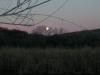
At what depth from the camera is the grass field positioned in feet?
31.3

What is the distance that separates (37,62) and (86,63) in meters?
1.84

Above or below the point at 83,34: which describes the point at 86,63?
below

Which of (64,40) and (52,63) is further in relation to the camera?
(64,40)

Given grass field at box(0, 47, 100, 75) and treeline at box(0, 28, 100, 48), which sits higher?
treeline at box(0, 28, 100, 48)

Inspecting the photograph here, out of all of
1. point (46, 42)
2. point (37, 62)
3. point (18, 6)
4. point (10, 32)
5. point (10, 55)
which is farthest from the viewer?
point (10, 32)

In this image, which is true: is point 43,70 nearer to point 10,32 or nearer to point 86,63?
point 86,63

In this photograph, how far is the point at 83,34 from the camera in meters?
12.9

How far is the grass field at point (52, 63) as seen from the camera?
9.54m

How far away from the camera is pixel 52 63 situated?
9867mm

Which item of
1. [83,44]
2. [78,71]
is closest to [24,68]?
[78,71]

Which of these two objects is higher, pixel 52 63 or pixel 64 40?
pixel 64 40

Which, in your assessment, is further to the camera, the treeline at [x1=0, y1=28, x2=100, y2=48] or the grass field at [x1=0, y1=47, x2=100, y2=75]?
the treeline at [x1=0, y1=28, x2=100, y2=48]

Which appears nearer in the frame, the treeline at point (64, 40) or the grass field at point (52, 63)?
the grass field at point (52, 63)

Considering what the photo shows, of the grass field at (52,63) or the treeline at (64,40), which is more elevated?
the treeline at (64,40)
